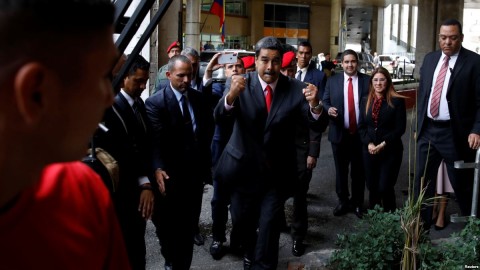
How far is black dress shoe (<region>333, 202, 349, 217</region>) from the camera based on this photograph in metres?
6.91

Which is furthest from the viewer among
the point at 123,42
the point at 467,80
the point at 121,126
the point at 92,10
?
the point at 467,80

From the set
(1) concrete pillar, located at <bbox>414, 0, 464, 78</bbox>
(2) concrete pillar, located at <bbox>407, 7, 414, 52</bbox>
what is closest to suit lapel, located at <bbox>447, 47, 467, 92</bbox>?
(1) concrete pillar, located at <bbox>414, 0, 464, 78</bbox>

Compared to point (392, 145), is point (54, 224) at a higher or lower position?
higher

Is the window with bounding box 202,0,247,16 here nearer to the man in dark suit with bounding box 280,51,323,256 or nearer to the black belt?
the man in dark suit with bounding box 280,51,323,256

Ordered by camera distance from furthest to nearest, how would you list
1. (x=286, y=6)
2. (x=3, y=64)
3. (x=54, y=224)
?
(x=286, y=6), (x=54, y=224), (x=3, y=64)

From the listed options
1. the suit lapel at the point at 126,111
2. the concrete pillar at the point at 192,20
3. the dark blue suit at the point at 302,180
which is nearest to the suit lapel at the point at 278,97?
the dark blue suit at the point at 302,180

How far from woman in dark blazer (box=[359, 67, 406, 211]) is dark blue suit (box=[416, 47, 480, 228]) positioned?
45 cm

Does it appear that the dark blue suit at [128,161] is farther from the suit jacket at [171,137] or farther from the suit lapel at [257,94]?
the suit lapel at [257,94]

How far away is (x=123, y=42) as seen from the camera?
2201 millimetres

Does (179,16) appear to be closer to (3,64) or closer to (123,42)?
(123,42)

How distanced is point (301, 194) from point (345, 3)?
48.1 m

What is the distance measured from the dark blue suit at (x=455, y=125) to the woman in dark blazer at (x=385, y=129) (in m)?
0.45

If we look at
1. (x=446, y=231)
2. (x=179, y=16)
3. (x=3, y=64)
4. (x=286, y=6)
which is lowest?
(x=446, y=231)

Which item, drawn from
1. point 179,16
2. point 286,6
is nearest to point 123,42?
point 179,16
